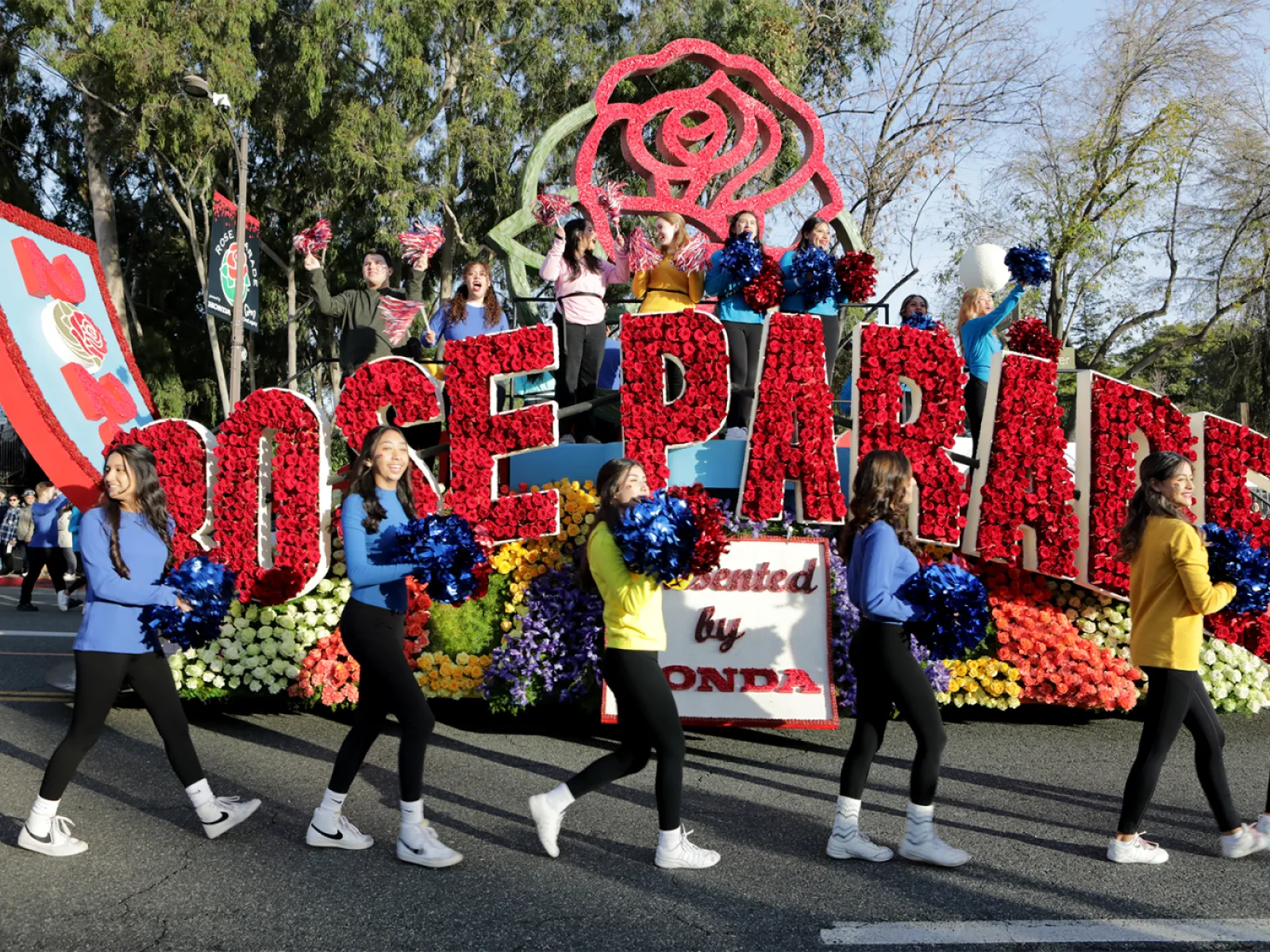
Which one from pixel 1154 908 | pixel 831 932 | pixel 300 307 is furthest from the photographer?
pixel 300 307

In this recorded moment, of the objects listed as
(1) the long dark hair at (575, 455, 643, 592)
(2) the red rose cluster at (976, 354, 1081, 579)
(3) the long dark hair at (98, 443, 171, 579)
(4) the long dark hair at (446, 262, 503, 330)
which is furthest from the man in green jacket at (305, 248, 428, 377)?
(1) the long dark hair at (575, 455, 643, 592)

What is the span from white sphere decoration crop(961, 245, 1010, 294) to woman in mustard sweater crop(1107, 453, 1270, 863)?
4.43m

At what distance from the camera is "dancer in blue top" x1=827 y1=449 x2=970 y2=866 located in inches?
160

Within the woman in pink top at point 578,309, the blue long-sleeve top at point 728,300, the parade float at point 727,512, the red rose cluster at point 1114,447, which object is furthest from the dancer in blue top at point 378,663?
the red rose cluster at point 1114,447

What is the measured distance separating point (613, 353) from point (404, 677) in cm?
621

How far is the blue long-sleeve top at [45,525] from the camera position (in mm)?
13109

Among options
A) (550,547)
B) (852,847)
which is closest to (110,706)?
(852,847)

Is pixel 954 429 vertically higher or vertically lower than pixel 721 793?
higher

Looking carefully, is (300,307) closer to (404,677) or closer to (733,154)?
(733,154)

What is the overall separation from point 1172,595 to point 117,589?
4071mm

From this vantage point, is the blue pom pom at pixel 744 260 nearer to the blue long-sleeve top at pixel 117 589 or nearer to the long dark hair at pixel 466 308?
the long dark hair at pixel 466 308

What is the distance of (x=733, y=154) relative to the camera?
9.79m

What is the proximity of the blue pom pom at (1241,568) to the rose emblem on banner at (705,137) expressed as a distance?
5.61 metres

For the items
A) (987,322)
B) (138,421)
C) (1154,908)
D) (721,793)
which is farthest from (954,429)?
(138,421)
